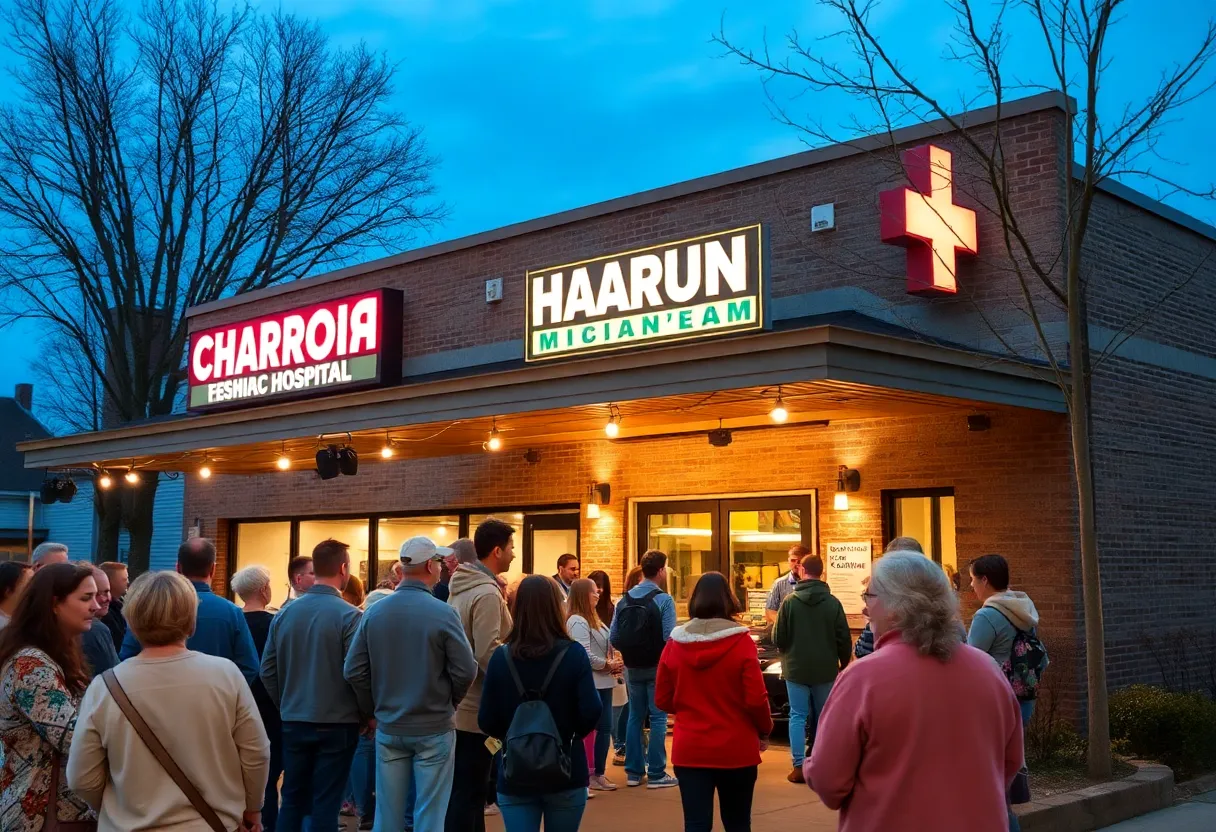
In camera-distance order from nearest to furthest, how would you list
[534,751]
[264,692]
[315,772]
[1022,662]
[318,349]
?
[534,751], [315,772], [1022,662], [264,692], [318,349]

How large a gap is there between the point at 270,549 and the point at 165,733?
18246 mm

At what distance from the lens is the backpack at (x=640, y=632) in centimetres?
1037

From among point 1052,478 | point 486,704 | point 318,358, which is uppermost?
point 318,358

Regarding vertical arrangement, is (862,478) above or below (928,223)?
below

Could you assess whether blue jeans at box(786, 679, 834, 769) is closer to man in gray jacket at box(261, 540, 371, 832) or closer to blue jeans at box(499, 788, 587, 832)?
man in gray jacket at box(261, 540, 371, 832)

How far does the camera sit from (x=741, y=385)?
11.0 metres

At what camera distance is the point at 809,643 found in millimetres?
10367

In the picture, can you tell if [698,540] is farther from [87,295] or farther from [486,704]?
[87,295]

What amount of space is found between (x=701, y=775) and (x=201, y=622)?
3082 mm

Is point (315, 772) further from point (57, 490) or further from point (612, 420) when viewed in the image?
point (57, 490)

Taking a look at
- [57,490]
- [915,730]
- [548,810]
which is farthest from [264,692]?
[57,490]

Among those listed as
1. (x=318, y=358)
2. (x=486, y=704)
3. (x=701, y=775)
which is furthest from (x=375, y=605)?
(x=318, y=358)

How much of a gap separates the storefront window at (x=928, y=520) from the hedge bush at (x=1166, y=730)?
2.23 metres

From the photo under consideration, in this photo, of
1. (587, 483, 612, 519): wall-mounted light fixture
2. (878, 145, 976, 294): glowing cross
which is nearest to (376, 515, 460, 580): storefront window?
(587, 483, 612, 519): wall-mounted light fixture
